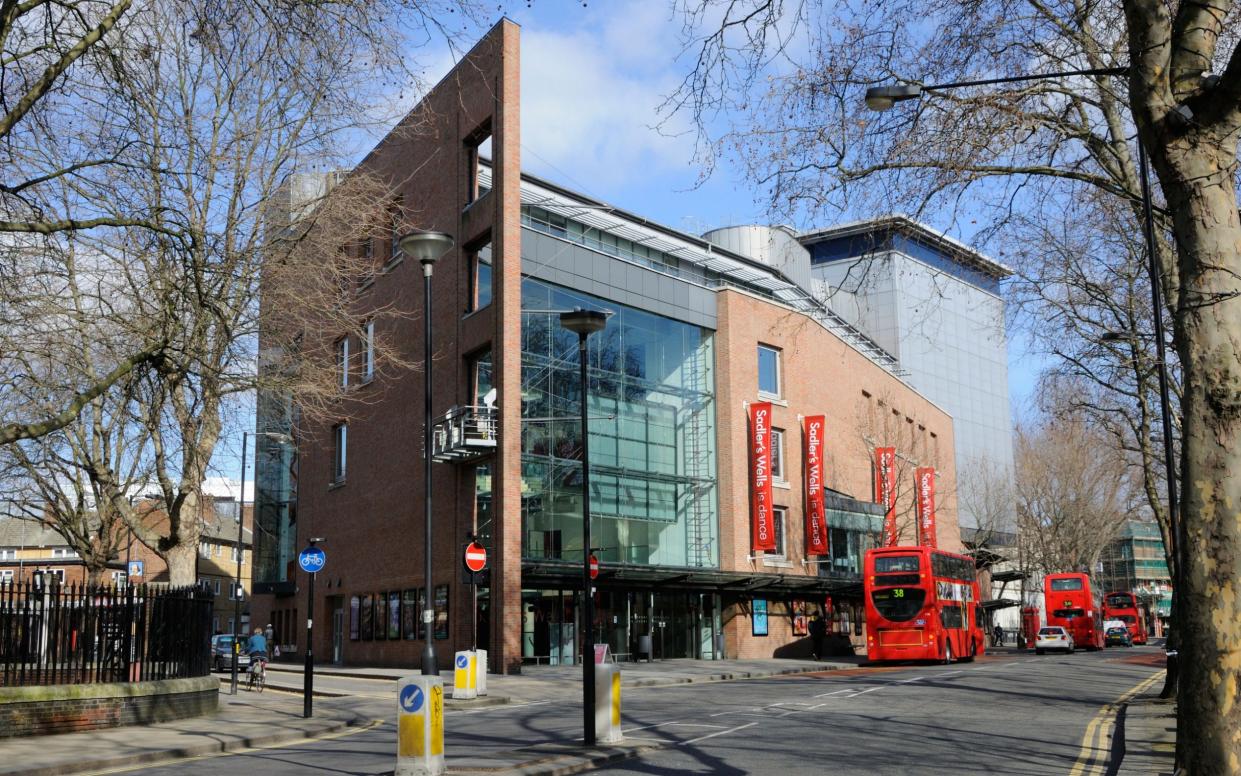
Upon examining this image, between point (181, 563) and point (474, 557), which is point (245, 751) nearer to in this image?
point (181, 563)

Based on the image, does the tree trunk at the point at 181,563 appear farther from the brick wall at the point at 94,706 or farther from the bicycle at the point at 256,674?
the bicycle at the point at 256,674

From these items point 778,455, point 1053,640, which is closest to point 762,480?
point 778,455

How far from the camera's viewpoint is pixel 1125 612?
71.8 meters

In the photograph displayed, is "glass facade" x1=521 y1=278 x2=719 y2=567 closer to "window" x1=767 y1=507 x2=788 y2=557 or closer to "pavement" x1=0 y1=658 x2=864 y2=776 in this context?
"window" x1=767 y1=507 x2=788 y2=557

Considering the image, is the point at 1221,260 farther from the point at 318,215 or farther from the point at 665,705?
the point at 318,215

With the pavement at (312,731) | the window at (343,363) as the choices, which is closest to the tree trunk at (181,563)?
the pavement at (312,731)

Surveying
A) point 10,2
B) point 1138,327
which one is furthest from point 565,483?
point 10,2

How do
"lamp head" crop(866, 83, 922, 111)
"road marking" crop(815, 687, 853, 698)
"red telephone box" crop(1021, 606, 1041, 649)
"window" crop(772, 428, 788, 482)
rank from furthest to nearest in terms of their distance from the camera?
1. "red telephone box" crop(1021, 606, 1041, 649)
2. "window" crop(772, 428, 788, 482)
3. "road marking" crop(815, 687, 853, 698)
4. "lamp head" crop(866, 83, 922, 111)

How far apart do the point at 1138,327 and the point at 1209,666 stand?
23.7 meters

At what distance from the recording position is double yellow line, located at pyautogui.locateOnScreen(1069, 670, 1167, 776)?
38.5ft

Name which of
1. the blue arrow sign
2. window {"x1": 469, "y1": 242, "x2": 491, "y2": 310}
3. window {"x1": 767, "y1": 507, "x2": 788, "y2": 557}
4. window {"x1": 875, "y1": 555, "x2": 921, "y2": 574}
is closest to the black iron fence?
the blue arrow sign

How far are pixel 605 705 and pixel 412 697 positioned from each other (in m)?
3.45

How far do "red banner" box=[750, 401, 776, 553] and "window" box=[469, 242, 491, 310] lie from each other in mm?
12273

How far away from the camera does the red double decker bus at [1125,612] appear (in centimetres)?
7094
